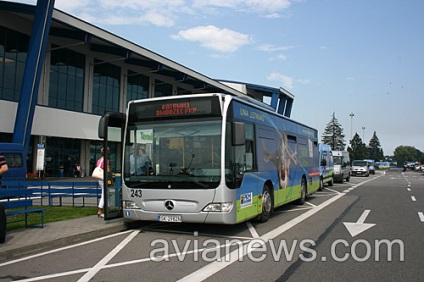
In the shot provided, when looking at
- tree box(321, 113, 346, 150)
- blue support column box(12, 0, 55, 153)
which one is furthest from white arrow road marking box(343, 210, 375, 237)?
tree box(321, 113, 346, 150)

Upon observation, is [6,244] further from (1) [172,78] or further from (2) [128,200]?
(1) [172,78]

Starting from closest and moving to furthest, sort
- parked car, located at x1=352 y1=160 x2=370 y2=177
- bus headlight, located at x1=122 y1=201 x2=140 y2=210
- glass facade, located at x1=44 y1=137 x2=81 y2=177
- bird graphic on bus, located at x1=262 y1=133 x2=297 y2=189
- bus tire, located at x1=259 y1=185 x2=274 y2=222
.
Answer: bus headlight, located at x1=122 y1=201 x2=140 y2=210 < bus tire, located at x1=259 y1=185 x2=274 y2=222 < bird graphic on bus, located at x1=262 y1=133 x2=297 y2=189 < glass facade, located at x1=44 y1=137 x2=81 y2=177 < parked car, located at x1=352 y1=160 x2=370 y2=177

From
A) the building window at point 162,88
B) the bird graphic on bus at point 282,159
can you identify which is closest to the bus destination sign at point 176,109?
the bird graphic on bus at point 282,159

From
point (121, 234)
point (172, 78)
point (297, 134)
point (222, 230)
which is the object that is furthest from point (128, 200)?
point (172, 78)

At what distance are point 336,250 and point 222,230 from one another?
2919 millimetres

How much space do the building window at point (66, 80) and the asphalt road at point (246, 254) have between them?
2394cm

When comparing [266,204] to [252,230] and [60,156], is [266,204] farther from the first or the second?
[60,156]

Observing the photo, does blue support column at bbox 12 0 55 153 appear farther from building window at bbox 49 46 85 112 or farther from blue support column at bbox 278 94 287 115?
blue support column at bbox 278 94 287 115

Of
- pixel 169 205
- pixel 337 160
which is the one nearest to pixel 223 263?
pixel 169 205

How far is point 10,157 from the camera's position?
17812mm

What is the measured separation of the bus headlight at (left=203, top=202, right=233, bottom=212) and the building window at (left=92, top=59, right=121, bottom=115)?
28.3 meters

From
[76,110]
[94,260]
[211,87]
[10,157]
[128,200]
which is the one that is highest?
[211,87]

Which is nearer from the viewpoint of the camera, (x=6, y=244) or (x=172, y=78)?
(x=6, y=244)

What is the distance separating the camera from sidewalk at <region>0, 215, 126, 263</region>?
6.90m
